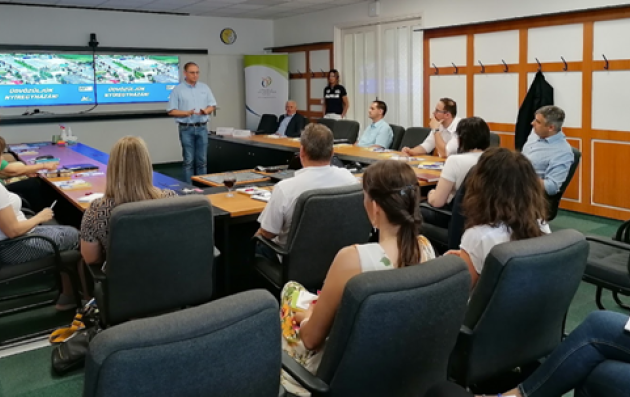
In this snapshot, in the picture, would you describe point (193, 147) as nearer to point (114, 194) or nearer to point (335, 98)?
point (335, 98)

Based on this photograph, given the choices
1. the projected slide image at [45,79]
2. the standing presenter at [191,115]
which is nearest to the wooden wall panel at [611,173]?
the standing presenter at [191,115]

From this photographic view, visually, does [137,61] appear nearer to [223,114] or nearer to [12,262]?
[223,114]

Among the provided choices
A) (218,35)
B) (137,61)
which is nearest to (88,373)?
(137,61)

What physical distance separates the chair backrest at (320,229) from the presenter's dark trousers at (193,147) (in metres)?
4.36

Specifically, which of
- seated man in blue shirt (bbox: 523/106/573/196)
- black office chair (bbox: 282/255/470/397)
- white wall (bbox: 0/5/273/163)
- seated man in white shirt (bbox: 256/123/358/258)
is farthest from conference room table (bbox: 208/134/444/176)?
black office chair (bbox: 282/255/470/397)

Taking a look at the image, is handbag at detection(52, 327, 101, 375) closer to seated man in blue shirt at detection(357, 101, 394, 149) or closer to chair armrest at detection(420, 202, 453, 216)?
chair armrest at detection(420, 202, 453, 216)

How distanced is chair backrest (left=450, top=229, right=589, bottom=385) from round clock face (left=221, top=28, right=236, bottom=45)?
29.9 feet

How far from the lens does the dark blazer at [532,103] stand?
587cm

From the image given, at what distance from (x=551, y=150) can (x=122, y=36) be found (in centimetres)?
736

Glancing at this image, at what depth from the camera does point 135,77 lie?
30.5 feet

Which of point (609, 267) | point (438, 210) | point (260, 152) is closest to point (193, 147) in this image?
point (260, 152)

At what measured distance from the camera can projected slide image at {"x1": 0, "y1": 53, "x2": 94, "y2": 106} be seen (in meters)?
8.35

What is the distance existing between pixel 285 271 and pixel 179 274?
52 cm

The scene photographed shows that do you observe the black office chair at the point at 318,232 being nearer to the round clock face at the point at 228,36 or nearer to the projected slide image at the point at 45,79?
the projected slide image at the point at 45,79
